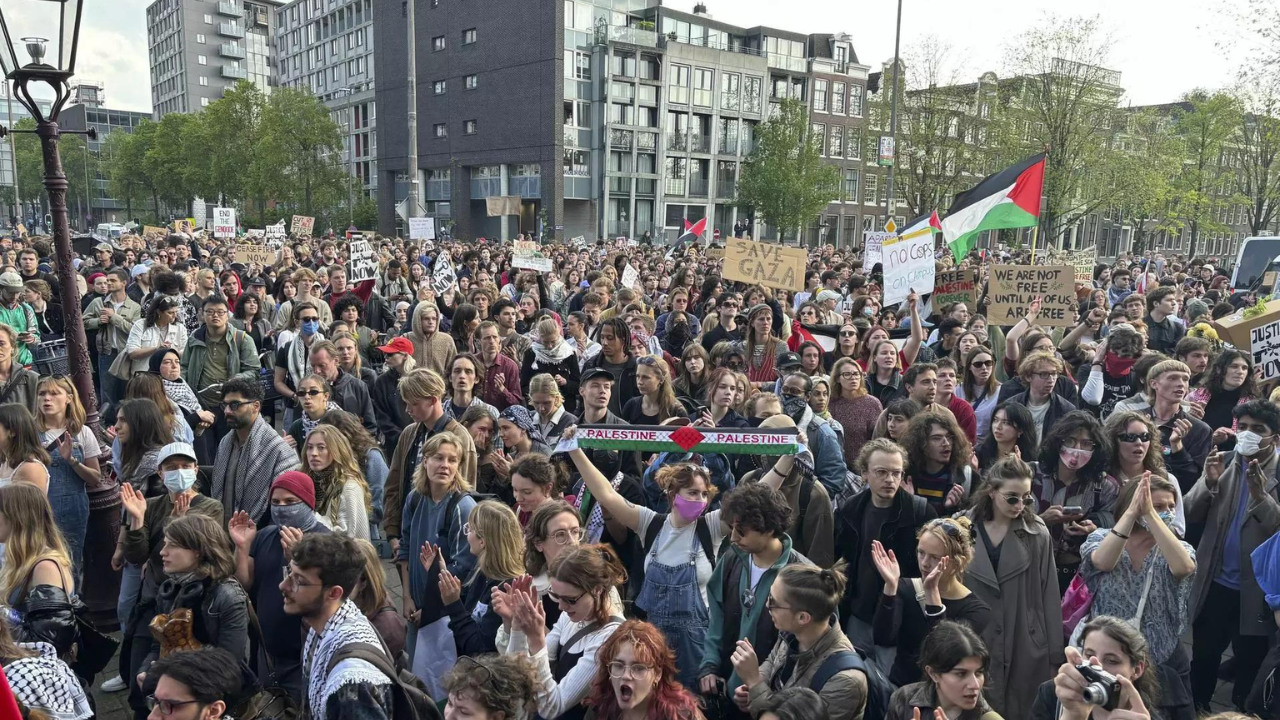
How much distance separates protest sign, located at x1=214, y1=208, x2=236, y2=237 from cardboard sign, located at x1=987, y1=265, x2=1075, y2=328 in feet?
62.5

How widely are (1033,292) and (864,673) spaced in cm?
711

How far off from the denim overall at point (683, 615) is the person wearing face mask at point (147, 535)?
2.10 m

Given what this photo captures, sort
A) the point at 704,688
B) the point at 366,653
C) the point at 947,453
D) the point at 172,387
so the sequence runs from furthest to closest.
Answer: the point at 172,387 → the point at 947,453 → the point at 704,688 → the point at 366,653

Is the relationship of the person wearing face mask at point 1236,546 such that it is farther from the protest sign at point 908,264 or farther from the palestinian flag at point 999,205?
the palestinian flag at point 999,205

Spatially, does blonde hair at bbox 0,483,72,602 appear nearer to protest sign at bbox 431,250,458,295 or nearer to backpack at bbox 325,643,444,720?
backpack at bbox 325,643,444,720

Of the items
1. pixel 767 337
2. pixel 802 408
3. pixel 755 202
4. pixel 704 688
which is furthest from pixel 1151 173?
pixel 704 688

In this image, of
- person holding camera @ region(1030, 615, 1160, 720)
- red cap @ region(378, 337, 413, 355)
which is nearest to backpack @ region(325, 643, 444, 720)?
person holding camera @ region(1030, 615, 1160, 720)

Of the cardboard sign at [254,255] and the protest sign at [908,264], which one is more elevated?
→ the protest sign at [908,264]

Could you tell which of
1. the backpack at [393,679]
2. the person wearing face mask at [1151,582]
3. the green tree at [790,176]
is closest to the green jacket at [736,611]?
the backpack at [393,679]

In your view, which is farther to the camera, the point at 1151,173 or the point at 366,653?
the point at 1151,173

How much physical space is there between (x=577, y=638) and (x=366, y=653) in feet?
2.59

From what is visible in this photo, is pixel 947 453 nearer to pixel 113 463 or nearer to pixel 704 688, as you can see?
pixel 704 688

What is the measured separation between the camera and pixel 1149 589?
12.6ft

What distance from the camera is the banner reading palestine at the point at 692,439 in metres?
4.23
